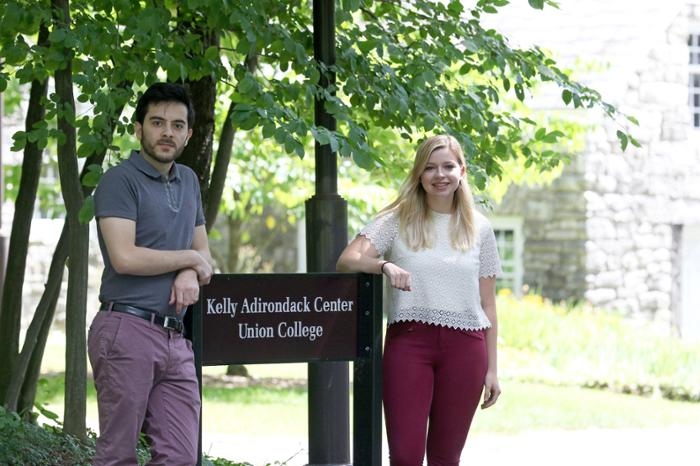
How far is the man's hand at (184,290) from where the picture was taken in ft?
15.1

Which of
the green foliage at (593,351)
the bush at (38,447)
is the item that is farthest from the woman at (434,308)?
the green foliage at (593,351)

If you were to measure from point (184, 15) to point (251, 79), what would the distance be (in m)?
1.19

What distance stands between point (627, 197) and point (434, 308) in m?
13.4

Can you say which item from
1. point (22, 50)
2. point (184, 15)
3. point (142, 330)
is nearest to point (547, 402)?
point (184, 15)

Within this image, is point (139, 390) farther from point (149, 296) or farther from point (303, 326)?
point (303, 326)

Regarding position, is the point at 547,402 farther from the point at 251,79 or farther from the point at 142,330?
the point at 142,330

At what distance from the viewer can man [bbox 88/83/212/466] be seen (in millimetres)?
4543

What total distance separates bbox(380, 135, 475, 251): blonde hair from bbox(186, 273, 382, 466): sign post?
388mm

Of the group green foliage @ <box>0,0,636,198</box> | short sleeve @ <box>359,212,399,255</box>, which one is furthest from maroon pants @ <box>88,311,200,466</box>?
green foliage @ <box>0,0,636,198</box>

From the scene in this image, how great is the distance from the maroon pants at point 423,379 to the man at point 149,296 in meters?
0.85

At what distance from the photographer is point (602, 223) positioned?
18047 mm

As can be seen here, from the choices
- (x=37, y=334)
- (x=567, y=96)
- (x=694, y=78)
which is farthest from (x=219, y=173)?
(x=694, y=78)

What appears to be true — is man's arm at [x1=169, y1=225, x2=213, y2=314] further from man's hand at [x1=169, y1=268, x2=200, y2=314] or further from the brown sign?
the brown sign

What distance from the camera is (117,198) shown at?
Answer: 4.55 meters
